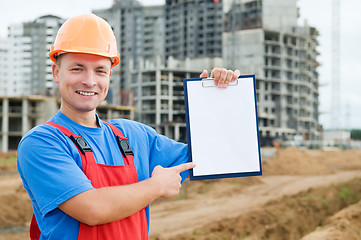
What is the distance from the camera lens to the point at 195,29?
76625 millimetres

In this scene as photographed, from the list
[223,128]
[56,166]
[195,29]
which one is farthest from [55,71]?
[195,29]

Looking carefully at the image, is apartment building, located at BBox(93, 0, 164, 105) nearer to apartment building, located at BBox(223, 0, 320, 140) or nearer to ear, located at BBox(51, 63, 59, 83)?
apartment building, located at BBox(223, 0, 320, 140)

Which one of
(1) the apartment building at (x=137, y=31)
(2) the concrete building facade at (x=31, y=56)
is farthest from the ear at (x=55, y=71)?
(1) the apartment building at (x=137, y=31)

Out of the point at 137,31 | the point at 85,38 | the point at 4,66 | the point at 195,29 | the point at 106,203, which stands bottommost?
the point at 106,203

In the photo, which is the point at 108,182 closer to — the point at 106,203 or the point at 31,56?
the point at 106,203

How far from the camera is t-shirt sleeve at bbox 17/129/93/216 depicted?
160 centimetres

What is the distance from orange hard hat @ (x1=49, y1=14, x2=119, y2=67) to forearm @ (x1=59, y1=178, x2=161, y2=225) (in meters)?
0.71

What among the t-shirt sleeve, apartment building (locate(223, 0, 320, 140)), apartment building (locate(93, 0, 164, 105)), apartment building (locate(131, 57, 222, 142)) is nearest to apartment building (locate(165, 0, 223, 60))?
apartment building (locate(223, 0, 320, 140))

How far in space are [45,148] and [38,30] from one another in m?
81.1

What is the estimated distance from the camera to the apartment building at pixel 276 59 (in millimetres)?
64312

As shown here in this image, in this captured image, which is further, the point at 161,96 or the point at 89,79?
the point at 161,96

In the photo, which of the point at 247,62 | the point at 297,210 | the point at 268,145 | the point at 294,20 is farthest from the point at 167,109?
the point at 297,210

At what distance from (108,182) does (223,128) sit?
2.66ft

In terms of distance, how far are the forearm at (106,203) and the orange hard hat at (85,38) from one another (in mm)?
709
